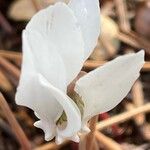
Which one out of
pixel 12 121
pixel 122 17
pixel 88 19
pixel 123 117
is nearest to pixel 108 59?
pixel 122 17

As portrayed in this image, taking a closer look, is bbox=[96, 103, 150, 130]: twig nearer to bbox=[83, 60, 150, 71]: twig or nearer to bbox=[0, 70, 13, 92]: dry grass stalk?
bbox=[83, 60, 150, 71]: twig

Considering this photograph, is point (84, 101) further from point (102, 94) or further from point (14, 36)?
point (14, 36)

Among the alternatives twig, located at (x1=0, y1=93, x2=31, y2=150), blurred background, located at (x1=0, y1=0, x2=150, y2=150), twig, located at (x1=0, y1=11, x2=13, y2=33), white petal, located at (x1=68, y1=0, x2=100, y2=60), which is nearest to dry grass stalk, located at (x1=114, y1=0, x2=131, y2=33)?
blurred background, located at (x1=0, y1=0, x2=150, y2=150)

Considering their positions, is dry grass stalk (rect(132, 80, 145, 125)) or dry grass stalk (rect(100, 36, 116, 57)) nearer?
dry grass stalk (rect(132, 80, 145, 125))

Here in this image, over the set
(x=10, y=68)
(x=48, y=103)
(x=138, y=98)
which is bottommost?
(x=138, y=98)

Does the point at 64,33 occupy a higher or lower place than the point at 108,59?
higher

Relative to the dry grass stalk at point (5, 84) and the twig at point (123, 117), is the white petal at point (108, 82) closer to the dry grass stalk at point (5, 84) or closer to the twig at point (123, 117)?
the twig at point (123, 117)

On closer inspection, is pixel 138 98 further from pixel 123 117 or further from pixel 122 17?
pixel 122 17
